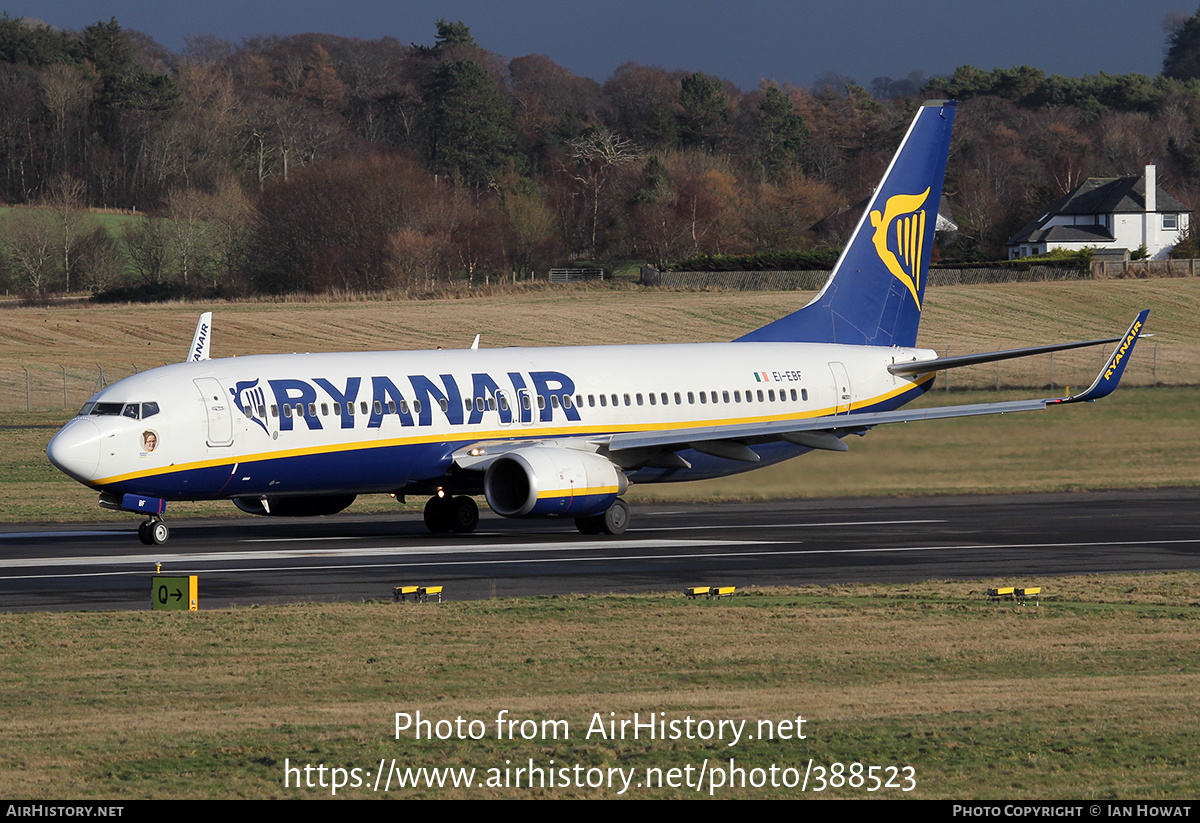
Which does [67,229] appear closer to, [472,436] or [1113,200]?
[1113,200]

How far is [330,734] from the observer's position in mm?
13859

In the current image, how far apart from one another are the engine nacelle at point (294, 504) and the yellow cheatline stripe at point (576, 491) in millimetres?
4176

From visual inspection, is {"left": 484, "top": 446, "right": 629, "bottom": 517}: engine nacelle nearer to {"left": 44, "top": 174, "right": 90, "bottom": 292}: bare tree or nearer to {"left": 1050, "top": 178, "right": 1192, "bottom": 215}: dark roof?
{"left": 44, "top": 174, "right": 90, "bottom": 292}: bare tree

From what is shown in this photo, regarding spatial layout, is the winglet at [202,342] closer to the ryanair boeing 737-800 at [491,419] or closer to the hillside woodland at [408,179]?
the ryanair boeing 737-800 at [491,419]

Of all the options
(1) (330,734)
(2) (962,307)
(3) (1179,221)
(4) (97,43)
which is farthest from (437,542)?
(4) (97,43)

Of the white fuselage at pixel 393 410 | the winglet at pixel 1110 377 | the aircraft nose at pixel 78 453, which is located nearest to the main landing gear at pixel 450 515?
the white fuselage at pixel 393 410

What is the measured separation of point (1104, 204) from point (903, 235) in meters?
116

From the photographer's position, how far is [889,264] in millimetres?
42000

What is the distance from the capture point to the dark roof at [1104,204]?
149 m

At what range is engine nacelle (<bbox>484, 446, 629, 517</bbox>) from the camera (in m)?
31.3

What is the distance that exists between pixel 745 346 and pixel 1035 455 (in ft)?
29.8

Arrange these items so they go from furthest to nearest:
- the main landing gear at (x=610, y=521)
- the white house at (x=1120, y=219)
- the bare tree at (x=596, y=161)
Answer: the bare tree at (x=596, y=161)
the white house at (x=1120, y=219)
the main landing gear at (x=610, y=521)

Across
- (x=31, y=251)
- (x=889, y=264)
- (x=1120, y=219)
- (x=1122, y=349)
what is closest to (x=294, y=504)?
(x=889, y=264)

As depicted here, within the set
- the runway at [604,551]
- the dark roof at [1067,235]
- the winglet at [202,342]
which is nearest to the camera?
the runway at [604,551]
